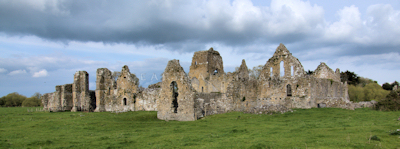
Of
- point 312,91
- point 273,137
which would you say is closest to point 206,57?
point 312,91

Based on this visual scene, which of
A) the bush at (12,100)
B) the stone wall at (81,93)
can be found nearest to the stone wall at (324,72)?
the stone wall at (81,93)

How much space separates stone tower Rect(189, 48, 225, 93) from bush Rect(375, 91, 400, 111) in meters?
Answer: 19.9

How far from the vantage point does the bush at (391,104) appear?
68.6 feet

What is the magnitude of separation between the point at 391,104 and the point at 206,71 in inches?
936

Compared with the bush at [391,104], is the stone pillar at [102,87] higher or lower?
higher

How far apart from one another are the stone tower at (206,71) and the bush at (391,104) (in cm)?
1986

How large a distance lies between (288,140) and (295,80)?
16559 mm

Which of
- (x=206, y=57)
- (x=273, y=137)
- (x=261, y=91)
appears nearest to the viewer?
(x=273, y=137)

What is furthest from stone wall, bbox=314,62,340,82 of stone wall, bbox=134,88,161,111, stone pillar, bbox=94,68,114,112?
stone pillar, bbox=94,68,114,112

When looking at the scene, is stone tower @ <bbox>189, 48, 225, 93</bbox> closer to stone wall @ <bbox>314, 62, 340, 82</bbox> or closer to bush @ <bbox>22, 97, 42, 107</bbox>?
stone wall @ <bbox>314, 62, 340, 82</bbox>

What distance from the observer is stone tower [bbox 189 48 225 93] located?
1490 inches

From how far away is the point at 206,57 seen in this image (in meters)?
39.3

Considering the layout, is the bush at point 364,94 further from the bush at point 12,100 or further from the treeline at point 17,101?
the bush at point 12,100

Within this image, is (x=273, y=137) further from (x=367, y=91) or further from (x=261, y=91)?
(x=367, y=91)
